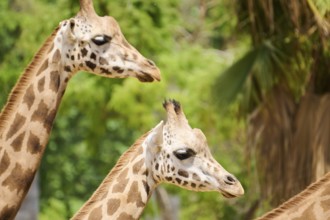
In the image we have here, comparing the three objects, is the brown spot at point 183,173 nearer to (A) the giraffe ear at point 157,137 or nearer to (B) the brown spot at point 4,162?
(A) the giraffe ear at point 157,137

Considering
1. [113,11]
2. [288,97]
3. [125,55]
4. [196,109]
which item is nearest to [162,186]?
[196,109]

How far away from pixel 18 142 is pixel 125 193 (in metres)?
1.04

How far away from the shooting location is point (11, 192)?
10891 millimetres

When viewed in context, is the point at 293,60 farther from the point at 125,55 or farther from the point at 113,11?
the point at 125,55

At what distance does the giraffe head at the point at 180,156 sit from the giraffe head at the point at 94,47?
808 millimetres

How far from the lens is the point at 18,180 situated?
10945mm

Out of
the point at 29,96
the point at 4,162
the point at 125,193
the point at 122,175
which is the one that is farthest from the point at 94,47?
the point at 125,193

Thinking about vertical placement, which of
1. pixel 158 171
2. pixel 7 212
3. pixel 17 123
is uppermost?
pixel 17 123

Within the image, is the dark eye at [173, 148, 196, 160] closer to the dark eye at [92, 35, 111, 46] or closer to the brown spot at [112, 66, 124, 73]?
the brown spot at [112, 66, 124, 73]

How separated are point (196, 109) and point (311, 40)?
475 centimetres

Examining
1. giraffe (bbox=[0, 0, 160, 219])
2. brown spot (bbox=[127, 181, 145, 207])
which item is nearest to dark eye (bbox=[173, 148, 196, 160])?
brown spot (bbox=[127, 181, 145, 207])

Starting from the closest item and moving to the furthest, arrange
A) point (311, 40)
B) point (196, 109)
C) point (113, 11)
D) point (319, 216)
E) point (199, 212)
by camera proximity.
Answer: point (319, 216) → point (311, 40) → point (113, 11) → point (196, 109) → point (199, 212)

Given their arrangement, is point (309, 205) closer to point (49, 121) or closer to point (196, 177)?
point (196, 177)

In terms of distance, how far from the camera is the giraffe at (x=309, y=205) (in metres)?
9.83
